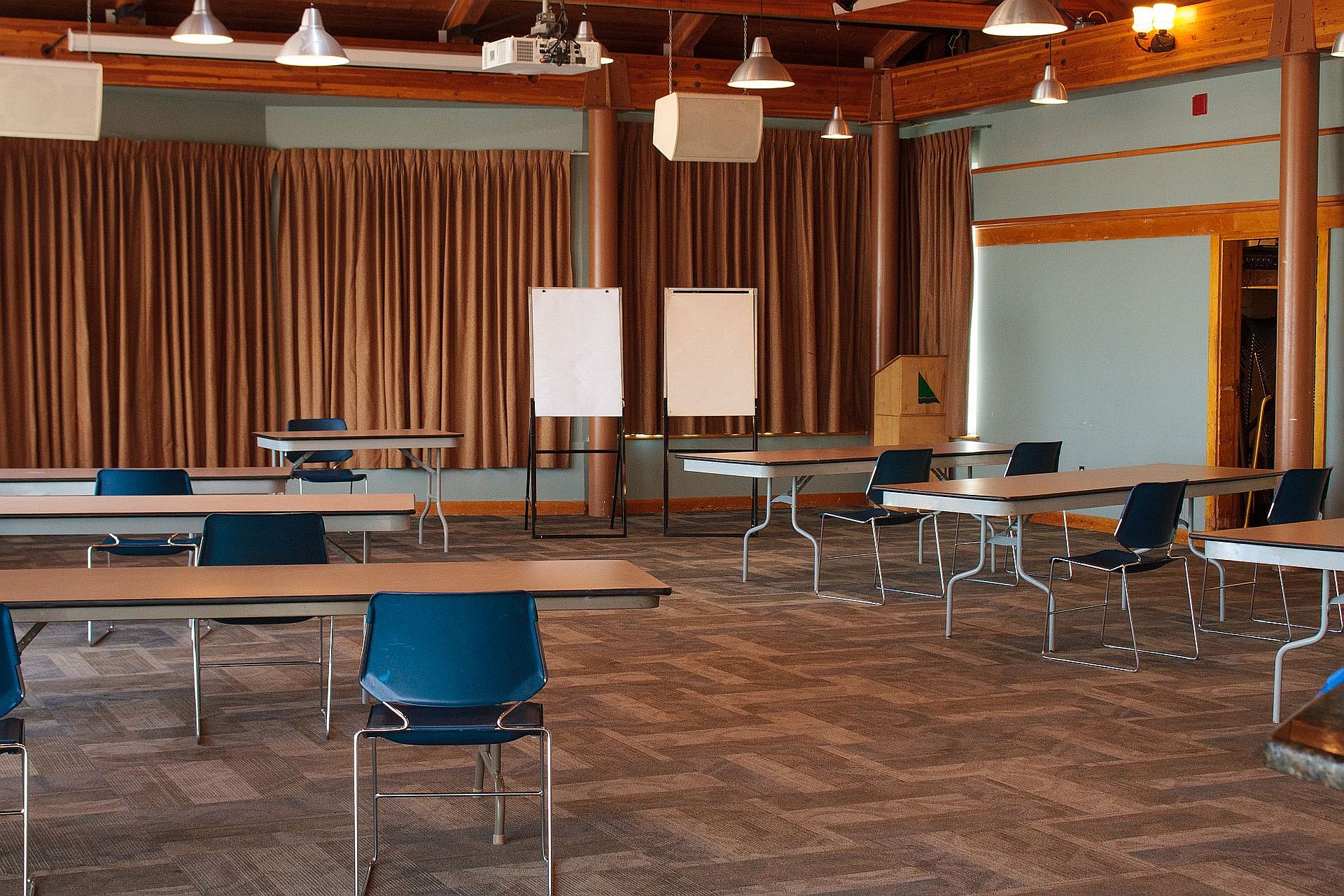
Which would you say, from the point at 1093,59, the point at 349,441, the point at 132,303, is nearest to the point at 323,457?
the point at 349,441

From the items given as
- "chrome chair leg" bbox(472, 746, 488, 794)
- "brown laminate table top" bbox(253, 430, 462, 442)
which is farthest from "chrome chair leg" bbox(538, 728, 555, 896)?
"brown laminate table top" bbox(253, 430, 462, 442)

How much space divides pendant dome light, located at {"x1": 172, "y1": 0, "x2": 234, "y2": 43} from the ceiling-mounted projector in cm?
135

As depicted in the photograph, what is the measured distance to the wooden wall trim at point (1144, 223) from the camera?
31.9ft

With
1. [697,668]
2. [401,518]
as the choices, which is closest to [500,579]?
[401,518]

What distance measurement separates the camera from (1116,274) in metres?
11.0

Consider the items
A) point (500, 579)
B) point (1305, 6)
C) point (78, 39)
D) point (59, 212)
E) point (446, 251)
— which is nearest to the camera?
point (500, 579)

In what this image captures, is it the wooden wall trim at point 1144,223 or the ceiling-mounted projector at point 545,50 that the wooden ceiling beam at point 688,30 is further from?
the ceiling-mounted projector at point 545,50

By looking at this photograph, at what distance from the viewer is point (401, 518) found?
5820 mm

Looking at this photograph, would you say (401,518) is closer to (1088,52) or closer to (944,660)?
(944,660)

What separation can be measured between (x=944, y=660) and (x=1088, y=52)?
18.7 ft

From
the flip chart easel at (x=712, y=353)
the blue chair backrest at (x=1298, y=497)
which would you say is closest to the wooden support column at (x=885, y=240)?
the flip chart easel at (x=712, y=353)

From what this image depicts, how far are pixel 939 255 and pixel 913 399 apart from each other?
6.19 feet

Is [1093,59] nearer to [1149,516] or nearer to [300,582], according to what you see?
[1149,516]

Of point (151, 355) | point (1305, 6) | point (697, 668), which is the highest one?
point (1305, 6)
